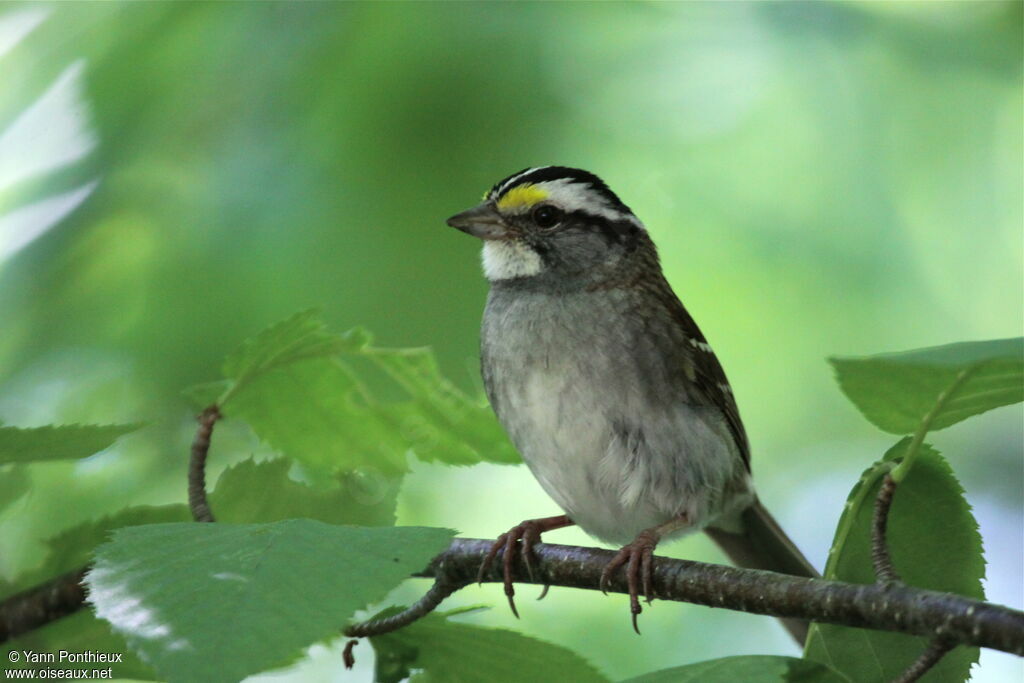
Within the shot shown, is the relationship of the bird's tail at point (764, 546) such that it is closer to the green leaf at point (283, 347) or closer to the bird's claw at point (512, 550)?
the bird's claw at point (512, 550)

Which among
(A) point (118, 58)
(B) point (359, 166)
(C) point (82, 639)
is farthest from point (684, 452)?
(A) point (118, 58)

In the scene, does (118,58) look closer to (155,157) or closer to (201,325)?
(155,157)

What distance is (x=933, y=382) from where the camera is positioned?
1.52 m

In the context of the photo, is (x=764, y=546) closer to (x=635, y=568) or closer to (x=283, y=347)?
(x=635, y=568)

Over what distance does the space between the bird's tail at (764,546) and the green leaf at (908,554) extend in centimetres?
191

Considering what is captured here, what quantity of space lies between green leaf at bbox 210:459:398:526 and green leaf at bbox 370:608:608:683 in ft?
0.78

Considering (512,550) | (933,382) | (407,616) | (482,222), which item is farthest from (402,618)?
(482,222)

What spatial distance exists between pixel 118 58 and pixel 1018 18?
9.61 feet

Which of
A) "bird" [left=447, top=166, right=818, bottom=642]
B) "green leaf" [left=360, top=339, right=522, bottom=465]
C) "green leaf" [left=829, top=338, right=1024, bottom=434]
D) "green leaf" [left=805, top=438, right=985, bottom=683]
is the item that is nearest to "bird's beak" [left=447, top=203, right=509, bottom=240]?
"bird" [left=447, top=166, right=818, bottom=642]

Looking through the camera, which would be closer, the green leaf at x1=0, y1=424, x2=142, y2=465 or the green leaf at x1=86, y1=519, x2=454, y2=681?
the green leaf at x1=86, y1=519, x2=454, y2=681

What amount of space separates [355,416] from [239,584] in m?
1.02

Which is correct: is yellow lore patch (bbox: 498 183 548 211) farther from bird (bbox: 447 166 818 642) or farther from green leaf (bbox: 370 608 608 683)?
green leaf (bbox: 370 608 608 683)

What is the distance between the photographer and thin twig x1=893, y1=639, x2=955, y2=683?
1606 millimetres

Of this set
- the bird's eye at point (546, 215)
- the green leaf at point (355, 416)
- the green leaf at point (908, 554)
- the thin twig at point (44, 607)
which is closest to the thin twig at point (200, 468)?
the green leaf at point (355, 416)
